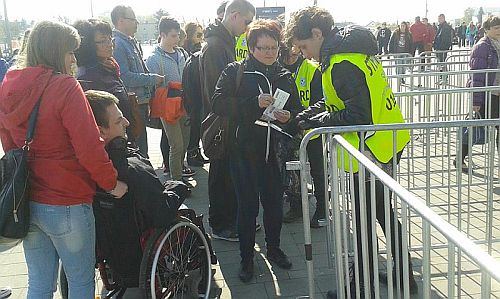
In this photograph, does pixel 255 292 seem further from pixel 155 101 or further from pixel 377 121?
pixel 155 101

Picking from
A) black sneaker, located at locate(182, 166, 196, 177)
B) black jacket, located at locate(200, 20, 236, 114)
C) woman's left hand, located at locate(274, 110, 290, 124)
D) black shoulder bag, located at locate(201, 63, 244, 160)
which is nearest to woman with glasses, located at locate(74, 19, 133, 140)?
black shoulder bag, located at locate(201, 63, 244, 160)

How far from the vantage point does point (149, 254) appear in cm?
309

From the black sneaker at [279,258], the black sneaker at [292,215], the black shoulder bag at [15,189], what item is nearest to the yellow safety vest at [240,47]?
the black sneaker at [292,215]

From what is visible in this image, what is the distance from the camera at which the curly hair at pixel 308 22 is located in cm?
338

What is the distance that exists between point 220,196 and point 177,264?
148cm

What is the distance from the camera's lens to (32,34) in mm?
2635

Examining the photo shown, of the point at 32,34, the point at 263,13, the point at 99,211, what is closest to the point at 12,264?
the point at 99,211

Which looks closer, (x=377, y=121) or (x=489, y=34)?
(x=377, y=121)

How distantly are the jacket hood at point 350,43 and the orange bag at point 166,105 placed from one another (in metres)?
2.77

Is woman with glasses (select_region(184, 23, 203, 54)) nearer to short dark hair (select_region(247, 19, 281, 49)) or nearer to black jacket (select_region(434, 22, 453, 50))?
short dark hair (select_region(247, 19, 281, 49))

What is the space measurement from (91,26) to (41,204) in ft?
5.53

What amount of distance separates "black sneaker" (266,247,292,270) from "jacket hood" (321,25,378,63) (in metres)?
1.55

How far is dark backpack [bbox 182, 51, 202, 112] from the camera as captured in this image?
18.2ft

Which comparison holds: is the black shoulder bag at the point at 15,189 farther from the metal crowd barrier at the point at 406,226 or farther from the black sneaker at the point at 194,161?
the black sneaker at the point at 194,161
